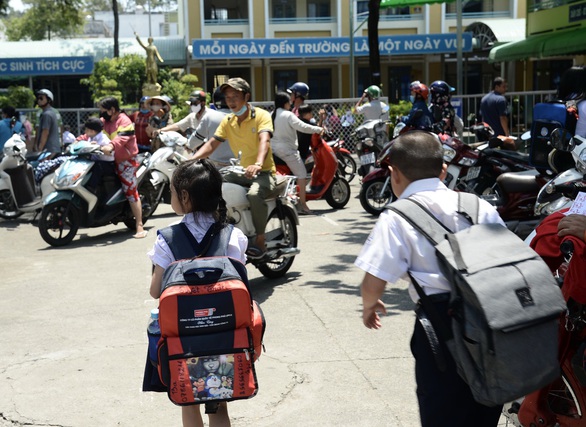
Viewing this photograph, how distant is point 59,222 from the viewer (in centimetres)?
1078

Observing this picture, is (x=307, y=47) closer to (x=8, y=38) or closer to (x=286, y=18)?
(x=286, y=18)

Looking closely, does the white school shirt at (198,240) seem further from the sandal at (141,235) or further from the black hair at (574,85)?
the sandal at (141,235)

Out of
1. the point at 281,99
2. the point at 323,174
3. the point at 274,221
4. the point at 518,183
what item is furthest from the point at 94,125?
the point at 518,183

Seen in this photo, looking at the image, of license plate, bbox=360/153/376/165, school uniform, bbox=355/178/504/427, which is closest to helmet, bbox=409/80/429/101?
license plate, bbox=360/153/376/165

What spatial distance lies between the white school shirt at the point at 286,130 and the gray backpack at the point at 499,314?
8517mm

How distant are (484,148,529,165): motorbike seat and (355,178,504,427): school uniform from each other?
21.2 feet

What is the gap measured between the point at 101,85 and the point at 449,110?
1074 inches

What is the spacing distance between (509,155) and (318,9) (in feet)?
136

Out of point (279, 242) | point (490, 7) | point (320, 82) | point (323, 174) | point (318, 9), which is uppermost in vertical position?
point (318, 9)

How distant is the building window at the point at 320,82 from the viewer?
4788cm

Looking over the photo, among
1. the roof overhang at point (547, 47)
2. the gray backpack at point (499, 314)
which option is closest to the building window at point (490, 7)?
the roof overhang at point (547, 47)

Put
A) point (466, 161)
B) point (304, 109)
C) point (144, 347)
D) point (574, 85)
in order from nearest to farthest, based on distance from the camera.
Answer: point (144, 347)
point (574, 85)
point (466, 161)
point (304, 109)

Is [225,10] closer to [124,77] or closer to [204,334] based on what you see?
[124,77]

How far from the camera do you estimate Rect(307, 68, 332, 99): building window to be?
157ft
